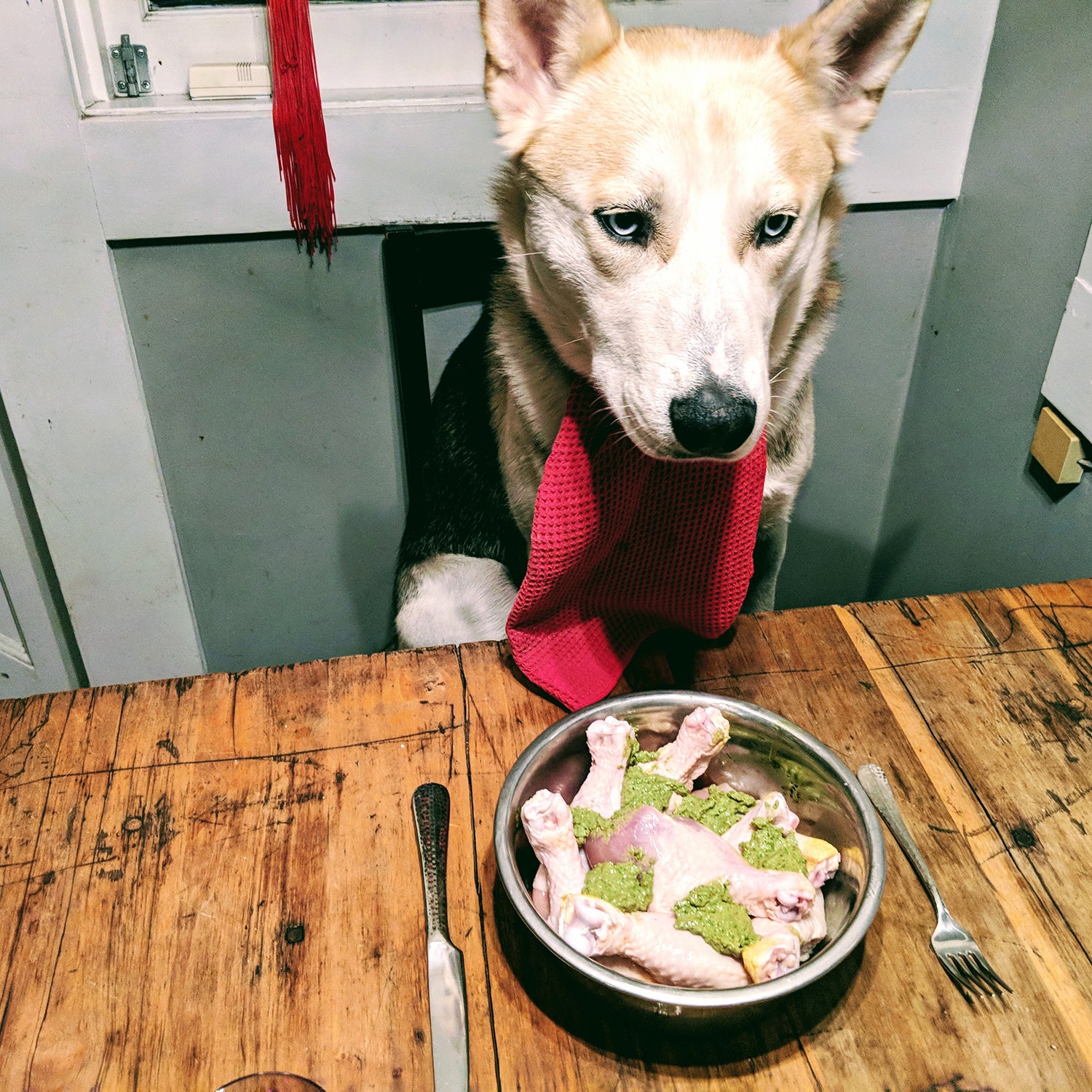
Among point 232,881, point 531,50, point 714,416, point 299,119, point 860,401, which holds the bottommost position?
point 860,401

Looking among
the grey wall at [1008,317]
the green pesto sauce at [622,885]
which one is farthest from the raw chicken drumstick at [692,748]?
→ the grey wall at [1008,317]

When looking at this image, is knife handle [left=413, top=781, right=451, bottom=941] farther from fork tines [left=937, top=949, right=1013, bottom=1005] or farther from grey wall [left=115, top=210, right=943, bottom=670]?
grey wall [left=115, top=210, right=943, bottom=670]

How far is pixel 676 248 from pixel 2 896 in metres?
0.92

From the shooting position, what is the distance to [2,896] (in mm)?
780

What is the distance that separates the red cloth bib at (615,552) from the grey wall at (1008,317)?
736mm

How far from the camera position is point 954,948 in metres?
0.72

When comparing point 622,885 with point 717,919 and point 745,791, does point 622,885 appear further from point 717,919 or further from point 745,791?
point 745,791

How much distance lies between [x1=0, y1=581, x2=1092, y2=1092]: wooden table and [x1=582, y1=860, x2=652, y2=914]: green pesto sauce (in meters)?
0.10

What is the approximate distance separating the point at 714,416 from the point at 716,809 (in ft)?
1.24

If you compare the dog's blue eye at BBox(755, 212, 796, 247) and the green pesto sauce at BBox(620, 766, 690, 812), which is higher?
the dog's blue eye at BBox(755, 212, 796, 247)

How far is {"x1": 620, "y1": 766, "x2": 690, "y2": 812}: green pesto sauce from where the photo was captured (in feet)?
2.55

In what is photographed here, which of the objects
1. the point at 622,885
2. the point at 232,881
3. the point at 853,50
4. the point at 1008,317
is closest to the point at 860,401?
the point at 1008,317

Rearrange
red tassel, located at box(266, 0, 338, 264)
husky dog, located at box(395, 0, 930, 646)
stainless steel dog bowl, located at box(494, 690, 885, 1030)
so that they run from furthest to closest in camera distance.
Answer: red tassel, located at box(266, 0, 338, 264) < husky dog, located at box(395, 0, 930, 646) < stainless steel dog bowl, located at box(494, 690, 885, 1030)

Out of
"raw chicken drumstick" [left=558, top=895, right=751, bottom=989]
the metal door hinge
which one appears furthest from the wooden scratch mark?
the metal door hinge
